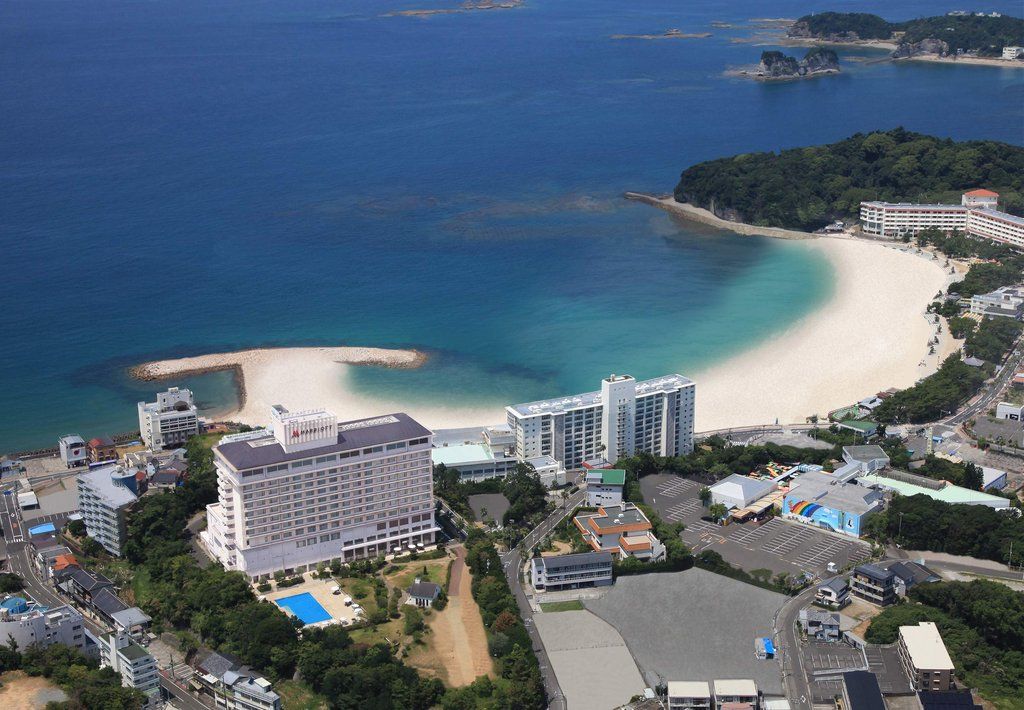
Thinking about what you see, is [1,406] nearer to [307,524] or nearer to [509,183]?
[307,524]

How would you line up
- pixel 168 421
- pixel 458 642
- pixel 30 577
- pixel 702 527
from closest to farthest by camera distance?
pixel 458 642, pixel 30 577, pixel 702 527, pixel 168 421

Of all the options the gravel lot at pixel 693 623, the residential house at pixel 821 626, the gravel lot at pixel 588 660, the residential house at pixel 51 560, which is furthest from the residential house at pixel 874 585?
the residential house at pixel 51 560

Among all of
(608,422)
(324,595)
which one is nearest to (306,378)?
(608,422)

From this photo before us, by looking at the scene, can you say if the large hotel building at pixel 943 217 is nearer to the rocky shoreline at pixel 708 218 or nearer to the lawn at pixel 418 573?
the rocky shoreline at pixel 708 218

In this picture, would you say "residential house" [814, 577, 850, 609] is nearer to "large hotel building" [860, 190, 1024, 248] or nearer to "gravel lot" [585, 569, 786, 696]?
"gravel lot" [585, 569, 786, 696]

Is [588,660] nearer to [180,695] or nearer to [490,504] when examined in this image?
[490,504]

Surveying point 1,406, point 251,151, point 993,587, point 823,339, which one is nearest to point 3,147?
point 251,151
